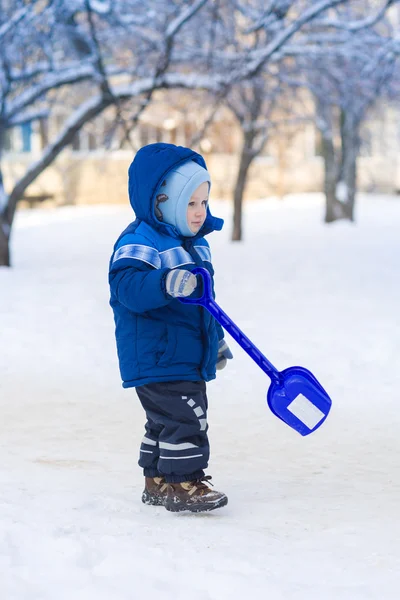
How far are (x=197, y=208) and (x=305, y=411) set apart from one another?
904mm

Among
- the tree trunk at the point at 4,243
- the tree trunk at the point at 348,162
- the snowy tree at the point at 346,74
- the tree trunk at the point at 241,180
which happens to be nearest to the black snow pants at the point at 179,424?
the snowy tree at the point at 346,74

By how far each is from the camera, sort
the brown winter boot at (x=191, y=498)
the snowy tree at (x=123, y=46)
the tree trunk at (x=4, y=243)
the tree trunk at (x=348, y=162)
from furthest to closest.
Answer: the tree trunk at (x=348, y=162) < the tree trunk at (x=4, y=243) < the snowy tree at (x=123, y=46) < the brown winter boot at (x=191, y=498)

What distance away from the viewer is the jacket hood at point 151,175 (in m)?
4.01

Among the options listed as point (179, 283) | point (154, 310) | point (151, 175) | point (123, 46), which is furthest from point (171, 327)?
point (123, 46)

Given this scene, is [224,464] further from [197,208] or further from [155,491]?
[197,208]

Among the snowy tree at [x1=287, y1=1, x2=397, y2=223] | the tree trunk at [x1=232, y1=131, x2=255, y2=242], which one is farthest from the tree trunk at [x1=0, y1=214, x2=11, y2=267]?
the tree trunk at [x1=232, y1=131, x2=255, y2=242]

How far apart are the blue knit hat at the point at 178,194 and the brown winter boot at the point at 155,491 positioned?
1017 mm

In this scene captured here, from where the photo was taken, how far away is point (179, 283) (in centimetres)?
377

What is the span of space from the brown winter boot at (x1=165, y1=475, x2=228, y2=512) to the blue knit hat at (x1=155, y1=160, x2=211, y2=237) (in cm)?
100

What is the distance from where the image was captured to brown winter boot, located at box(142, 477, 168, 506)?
4211 millimetres

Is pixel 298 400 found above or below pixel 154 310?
below

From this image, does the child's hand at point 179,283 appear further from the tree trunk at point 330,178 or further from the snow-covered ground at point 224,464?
the tree trunk at point 330,178

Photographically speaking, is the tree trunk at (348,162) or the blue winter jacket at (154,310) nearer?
the blue winter jacket at (154,310)

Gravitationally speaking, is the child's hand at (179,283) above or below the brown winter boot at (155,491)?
above
